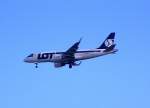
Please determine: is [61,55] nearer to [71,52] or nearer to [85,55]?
[71,52]

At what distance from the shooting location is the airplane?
581ft

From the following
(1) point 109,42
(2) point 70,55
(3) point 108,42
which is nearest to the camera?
(2) point 70,55

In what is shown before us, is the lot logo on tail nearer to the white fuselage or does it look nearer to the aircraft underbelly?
the white fuselage

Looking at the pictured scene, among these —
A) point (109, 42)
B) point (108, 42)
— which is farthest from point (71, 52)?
point (109, 42)

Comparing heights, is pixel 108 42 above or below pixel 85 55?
above

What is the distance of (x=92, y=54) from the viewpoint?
7077 inches

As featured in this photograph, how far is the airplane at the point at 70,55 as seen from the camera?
6973 inches

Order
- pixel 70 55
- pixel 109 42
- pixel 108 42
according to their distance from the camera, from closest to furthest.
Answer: pixel 70 55 → pixel 108 42 → pixel 109 42

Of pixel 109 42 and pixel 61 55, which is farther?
pixel 109 42

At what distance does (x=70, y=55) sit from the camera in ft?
583

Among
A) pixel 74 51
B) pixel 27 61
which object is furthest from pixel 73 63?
pixel 27 61

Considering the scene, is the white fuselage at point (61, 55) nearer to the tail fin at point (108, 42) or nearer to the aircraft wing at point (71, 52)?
the aircraft wing at point (71, 52)

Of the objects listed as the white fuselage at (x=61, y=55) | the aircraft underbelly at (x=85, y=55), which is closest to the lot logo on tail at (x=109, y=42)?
the white fuselage at (x=61, y=55)

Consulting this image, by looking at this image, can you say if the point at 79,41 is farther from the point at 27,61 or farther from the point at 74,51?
the point at 27,61
